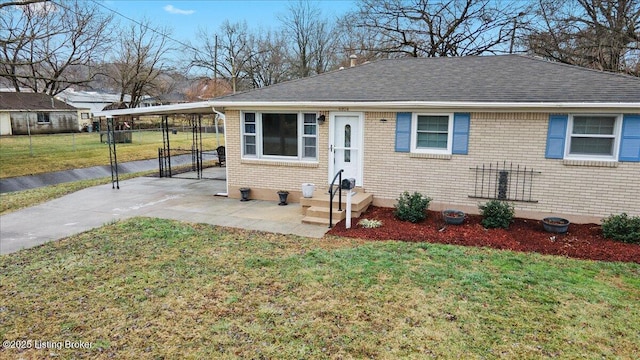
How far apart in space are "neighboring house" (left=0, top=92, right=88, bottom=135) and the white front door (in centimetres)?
3183

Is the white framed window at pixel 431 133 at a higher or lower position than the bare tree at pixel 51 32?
lower

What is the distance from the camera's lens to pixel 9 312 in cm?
452

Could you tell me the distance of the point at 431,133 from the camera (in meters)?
8.83

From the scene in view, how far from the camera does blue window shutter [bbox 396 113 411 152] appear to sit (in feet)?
29.1

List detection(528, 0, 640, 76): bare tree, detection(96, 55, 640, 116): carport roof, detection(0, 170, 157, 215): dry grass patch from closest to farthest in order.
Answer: detection(96, 55, 640, 116): carport roof → detection(0, 170, 157, 215): dry grass patch → detection(528, 0, 640, 76): bare tree

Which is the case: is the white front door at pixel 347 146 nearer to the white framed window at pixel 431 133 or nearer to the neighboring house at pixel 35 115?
the white framed window at pixel 431 133

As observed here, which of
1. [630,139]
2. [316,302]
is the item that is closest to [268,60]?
[630,139]

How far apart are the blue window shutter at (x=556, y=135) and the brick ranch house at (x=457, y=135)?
0.02 m

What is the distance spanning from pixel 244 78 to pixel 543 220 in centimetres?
3737

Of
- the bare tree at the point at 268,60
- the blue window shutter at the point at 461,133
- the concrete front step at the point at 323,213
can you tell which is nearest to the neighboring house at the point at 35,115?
the bare tree at the point at 268,60

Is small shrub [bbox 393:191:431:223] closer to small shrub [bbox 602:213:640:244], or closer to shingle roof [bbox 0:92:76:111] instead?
small shrub [bbox 602:213:640:244]

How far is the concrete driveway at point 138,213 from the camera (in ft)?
25.5

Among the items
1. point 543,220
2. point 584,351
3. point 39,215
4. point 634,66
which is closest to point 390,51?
point 634,66

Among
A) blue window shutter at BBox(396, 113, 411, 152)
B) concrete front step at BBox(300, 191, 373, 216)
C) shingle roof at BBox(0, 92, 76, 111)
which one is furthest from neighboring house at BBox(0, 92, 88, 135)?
blue window shutter at BBox(396, 113, 411, 152)
